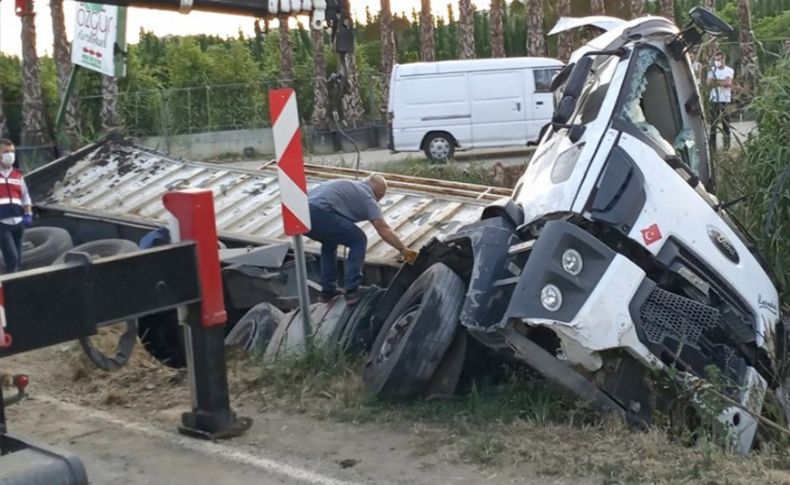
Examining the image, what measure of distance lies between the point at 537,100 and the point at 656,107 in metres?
18.2

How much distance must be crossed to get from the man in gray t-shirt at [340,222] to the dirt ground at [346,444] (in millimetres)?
1799

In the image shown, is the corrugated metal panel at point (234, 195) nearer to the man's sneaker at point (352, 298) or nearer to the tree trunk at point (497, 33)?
the man's sneaker at point (352, 298)

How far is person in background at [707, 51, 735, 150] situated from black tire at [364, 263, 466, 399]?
2.84 m

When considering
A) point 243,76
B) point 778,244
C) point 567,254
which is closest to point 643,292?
point 567,254

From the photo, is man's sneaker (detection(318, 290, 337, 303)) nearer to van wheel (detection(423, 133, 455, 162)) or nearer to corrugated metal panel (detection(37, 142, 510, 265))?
corrugated metal panel (detection(37, 142, 510, 265))

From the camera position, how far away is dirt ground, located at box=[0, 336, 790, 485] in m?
5.39

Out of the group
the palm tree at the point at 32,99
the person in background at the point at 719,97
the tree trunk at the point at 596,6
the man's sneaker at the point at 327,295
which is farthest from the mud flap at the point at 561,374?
the tree trunk at the point at 596,6

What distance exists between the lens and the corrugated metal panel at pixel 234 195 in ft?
33.9

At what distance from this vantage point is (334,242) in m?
8.98

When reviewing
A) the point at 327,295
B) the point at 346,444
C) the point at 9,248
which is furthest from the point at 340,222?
the point at 9,248

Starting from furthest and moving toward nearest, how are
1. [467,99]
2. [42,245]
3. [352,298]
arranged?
[467,99] < [42,245] < [352,298]

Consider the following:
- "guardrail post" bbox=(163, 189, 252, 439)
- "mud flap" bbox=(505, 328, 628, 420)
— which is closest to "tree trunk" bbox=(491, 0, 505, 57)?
"mud flap" bbox=(505, 328, 628, 420)

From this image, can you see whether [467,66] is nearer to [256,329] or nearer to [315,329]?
[256,329]

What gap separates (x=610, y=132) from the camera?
6707 mm
